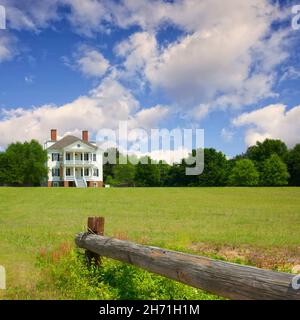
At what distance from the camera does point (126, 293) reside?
7102mm

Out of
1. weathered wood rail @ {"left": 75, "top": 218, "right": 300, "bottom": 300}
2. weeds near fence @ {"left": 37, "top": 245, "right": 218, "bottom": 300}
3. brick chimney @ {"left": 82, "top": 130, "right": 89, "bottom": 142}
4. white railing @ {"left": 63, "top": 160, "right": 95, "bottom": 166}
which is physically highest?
brick chimney @ {"left": 82, "top": 130, "right": 89, "bottom": 142}

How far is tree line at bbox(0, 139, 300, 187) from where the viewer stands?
73.3m

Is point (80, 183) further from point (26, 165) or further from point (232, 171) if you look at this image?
point (232, 171)

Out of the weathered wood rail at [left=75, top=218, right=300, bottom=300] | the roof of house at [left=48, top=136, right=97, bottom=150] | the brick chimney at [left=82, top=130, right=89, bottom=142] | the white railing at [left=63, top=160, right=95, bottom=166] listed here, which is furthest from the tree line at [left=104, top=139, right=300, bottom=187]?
the weathered wood rail at [left=75, top=218, right=300, bottom=300]

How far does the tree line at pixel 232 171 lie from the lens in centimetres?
8269

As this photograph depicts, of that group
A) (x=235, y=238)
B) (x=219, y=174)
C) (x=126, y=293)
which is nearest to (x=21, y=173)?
(x=219, y=174)

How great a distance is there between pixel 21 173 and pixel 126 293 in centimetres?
6973

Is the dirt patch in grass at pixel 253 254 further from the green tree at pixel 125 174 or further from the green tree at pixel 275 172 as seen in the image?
the green tree at pixel 125 174

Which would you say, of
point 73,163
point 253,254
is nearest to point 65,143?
point 73,163

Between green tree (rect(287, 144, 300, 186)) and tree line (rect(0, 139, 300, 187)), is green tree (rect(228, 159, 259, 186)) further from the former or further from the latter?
green tree (rect(287, 144, 300, 186))

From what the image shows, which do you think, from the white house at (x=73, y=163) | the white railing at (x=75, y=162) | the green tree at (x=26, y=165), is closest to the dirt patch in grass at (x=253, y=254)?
the green tree at (x=26, y=165)

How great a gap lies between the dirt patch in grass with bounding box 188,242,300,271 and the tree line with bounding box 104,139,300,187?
7116 cm

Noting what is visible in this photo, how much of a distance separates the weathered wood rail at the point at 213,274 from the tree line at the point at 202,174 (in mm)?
66906

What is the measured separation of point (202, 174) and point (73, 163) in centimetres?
2813
